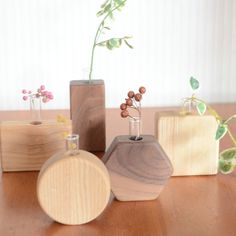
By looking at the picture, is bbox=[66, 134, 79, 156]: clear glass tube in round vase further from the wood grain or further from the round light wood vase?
the wood grain

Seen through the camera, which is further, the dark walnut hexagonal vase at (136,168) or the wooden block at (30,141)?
the wooden block at (30,141)

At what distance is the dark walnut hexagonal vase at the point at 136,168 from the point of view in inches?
39.5

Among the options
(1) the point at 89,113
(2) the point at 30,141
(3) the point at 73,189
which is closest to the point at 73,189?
(3) the point at 73,189

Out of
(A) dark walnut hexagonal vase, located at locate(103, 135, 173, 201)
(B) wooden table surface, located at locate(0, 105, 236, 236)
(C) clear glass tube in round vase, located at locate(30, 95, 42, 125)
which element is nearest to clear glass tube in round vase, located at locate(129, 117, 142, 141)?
(A) dark walnut hexagonal vase, located at locate(103, 135, 173, 201)

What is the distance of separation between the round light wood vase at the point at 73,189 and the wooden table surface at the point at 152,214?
24mm

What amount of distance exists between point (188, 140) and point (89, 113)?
0.93ft

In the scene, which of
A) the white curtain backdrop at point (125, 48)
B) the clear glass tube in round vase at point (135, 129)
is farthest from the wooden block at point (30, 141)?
the white curtain backdrop at point (125, 48)

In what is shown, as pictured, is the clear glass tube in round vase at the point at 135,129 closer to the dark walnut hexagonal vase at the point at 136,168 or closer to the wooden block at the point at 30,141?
the dark walnut hexagonal vase at the point at 136,168

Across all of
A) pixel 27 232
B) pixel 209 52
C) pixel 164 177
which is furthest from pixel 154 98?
pixel 27 232

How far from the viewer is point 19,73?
7.04 feet

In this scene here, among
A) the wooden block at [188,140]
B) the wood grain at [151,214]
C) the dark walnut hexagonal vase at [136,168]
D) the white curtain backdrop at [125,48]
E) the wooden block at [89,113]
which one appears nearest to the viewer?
the wood grain at [151,214]

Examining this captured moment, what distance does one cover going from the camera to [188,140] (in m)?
1.15

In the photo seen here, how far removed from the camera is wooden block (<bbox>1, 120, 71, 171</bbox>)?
1.17m

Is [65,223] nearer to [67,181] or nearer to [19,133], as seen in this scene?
[67,181]
